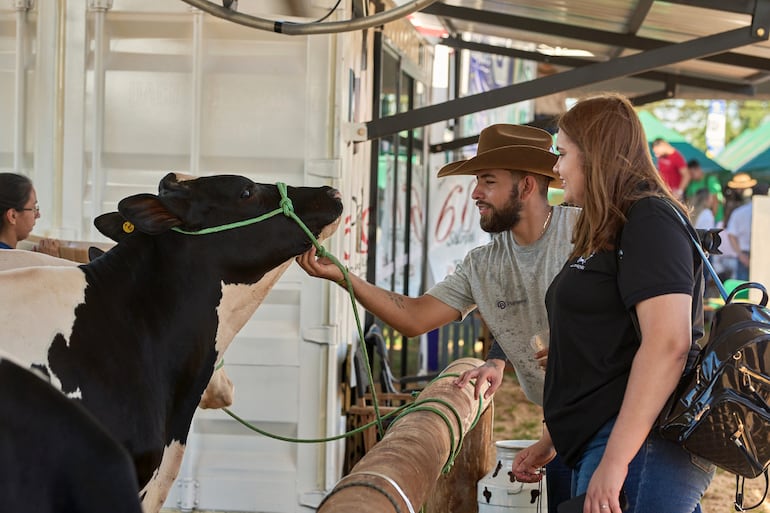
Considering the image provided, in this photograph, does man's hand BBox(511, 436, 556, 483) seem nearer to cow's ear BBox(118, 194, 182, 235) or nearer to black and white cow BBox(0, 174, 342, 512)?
black and white cow BBox(0, 174, 342, 512)

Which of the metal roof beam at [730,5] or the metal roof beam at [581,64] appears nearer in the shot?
the metal roof beam at [730,5]

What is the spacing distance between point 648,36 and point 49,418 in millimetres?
8194

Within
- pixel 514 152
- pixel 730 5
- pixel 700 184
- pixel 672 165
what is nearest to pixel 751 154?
pixel 700 184

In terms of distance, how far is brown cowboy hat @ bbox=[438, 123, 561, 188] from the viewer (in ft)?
12.0

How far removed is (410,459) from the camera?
2.45m

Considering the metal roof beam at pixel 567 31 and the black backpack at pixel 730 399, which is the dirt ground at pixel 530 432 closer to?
the metal roof beam at pixel 567 31

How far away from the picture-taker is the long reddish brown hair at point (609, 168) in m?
2.38

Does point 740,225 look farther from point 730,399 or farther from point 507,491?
point 730,399

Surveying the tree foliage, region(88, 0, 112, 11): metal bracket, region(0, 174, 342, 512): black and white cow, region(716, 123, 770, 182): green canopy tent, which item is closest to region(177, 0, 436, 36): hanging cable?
region(0, 174, 342, 512): black and white cow

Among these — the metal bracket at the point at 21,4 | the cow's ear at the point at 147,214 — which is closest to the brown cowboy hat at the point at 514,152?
the cow's ear at the point at 147,214

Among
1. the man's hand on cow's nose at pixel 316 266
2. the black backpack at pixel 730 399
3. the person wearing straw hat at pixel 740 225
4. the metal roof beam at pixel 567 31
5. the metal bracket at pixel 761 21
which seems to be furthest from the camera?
the person wearing straw hat at pixel 740 225

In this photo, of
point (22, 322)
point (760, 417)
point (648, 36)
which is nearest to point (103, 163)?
point (22, 322)

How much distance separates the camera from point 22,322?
242cm

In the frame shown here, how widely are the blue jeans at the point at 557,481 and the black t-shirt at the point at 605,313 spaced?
0.68 m
